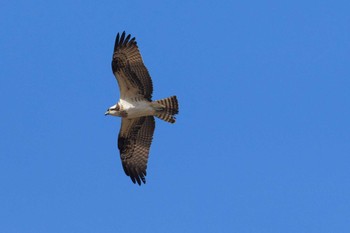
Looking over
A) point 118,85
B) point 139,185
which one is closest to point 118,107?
point 118,85

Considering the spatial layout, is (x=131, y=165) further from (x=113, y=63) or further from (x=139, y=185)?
(x=113, y=63)

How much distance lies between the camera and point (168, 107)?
20812 mm

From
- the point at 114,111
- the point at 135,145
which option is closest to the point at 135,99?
the point at 114,111

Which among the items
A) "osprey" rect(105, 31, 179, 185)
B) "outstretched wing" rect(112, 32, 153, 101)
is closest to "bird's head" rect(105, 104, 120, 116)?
"osprey" rect(105, 31, 179, 185)

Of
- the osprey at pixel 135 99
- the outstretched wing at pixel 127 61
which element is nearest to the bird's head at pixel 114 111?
the osprey at pixel 135 99

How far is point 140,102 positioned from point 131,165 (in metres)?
1.81

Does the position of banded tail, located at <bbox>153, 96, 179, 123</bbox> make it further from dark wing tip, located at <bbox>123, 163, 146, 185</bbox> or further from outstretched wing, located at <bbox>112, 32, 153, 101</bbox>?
dark wing tip, located at <bbox>123, 163, 146, 185</bbox>

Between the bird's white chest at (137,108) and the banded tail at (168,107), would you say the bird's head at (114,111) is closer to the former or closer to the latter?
the bird's white chest at (137,108)

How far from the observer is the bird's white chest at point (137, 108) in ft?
68.3

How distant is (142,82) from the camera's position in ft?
67.9

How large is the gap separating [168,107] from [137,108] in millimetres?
687

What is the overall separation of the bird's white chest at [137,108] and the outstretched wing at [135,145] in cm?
83

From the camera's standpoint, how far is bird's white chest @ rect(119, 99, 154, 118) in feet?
68.3

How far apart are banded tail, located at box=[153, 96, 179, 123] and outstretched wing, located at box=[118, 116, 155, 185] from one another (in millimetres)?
934
